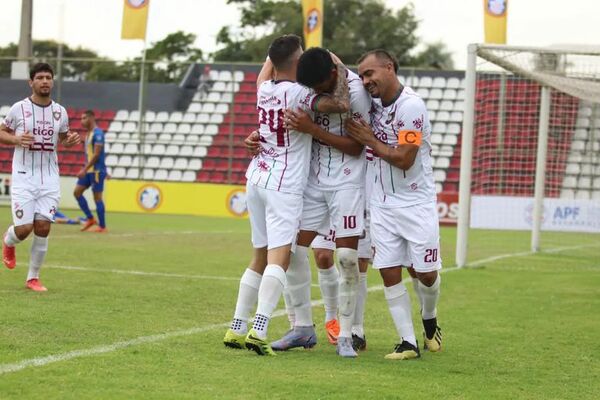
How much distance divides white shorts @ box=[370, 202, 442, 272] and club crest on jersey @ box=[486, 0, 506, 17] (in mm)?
18608

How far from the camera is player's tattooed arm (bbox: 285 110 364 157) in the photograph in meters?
7.18

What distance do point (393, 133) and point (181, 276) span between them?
19.3 feet

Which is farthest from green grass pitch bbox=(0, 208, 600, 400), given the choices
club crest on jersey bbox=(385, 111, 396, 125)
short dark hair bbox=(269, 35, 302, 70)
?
short dark hair bbox=(269, 35, 302, 70)

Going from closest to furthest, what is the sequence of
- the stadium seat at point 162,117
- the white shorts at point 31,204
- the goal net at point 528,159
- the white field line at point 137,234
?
the white shorts at point 31,204 → the white field line at point 137,234 → the goal net at point 528,159 → the stadium seat at point 162,117

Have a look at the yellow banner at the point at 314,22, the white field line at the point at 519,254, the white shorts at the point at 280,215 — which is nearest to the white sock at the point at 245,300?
the white shorts at the point at 280,215

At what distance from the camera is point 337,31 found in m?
63.9

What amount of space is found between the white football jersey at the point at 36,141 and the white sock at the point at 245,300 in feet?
13.0

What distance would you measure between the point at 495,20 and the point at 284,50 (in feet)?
62.2

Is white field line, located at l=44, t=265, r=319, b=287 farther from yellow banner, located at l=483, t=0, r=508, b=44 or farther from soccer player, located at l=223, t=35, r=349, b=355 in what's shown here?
yellow banner, located at l=483, t=0, r=508, b=44

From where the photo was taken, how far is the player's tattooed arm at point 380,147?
726cm

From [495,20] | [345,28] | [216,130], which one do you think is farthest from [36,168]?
[345,28]

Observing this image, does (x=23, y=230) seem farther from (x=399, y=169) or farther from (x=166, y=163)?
(x=166, y=163)

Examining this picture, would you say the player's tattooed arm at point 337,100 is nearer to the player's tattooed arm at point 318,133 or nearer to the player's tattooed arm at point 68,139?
the player's tattooed arm at point 318,133

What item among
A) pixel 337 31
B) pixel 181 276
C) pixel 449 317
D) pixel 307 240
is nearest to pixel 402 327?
pixel 307 240
